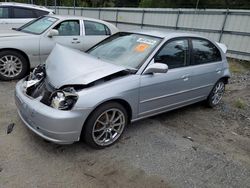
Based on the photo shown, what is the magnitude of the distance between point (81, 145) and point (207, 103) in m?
2.98

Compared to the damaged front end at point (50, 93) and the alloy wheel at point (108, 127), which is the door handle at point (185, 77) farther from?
the damaged front end at point (50, 93)

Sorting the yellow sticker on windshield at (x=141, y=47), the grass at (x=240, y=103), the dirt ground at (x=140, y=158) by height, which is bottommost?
the grass at (x=240, y=103)

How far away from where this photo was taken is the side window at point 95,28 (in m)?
7.06

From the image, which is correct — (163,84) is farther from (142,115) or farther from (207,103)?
(207,103)

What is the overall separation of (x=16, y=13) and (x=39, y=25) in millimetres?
2734

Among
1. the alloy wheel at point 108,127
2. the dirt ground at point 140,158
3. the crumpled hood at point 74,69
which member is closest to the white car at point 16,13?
the dirt ground at point 140,158

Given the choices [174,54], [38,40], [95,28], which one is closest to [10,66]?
[38,40]

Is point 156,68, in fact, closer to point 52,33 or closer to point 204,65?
point 204,65

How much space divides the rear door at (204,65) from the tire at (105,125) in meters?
1.69

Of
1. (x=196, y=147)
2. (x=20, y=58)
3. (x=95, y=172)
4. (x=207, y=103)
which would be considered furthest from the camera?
(x=20, y=58)

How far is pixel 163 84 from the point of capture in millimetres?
4082

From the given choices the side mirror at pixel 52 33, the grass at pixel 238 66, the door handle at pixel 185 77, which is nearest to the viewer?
the door handle at pixel 185 77

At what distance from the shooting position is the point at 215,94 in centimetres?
547

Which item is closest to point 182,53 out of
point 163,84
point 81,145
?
point 163,84
